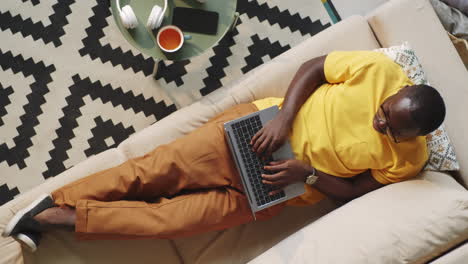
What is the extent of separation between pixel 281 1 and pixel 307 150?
1041 mm

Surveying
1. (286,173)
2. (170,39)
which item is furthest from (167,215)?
(170,39)

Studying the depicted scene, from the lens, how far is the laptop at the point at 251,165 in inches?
60.4

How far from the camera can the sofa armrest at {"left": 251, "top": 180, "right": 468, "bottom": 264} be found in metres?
1.40

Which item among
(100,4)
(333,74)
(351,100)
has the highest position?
(100,4)

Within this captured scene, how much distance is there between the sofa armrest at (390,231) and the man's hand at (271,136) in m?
0.34

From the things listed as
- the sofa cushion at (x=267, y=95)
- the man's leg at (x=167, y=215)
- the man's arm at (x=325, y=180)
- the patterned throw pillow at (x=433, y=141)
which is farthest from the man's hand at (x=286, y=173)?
the patterned throw pillow at (x=433, y=141)

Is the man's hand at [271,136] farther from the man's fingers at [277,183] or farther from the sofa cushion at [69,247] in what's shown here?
the sofa cushion at [69,247]

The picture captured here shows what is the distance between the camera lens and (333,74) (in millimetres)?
1549

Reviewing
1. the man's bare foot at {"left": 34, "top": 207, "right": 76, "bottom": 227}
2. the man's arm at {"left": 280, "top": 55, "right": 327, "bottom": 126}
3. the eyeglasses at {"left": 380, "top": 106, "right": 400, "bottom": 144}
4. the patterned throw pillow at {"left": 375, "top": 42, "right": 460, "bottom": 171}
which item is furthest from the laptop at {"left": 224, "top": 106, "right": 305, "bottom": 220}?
the man's bare foot at {"left": 34, "top": 207, "right": 76, "bottom": 227}

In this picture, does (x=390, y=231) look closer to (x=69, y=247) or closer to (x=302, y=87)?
(x=302, y=87)

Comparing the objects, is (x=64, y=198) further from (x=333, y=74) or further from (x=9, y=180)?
(x=333, y=74)

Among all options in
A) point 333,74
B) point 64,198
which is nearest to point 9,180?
point 64,198

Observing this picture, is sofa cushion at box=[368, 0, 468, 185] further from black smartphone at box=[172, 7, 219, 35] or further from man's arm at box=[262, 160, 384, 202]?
black smartphone at box=[172, 7, 219, 35]

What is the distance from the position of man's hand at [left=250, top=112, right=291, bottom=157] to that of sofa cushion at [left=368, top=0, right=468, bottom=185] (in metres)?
0.65
